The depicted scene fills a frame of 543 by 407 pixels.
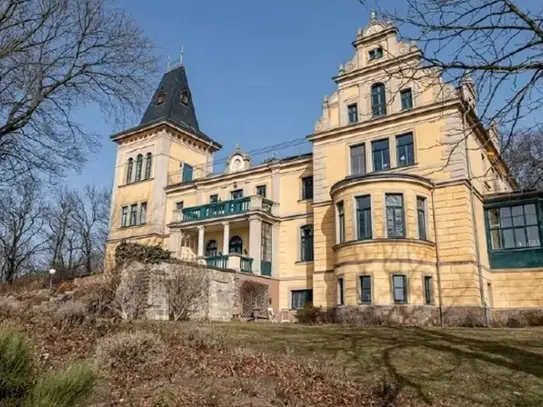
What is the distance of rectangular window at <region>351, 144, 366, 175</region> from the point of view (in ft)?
80.9

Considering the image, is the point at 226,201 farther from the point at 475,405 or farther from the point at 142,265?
the point at 475,405

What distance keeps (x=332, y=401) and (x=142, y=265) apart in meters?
13.5

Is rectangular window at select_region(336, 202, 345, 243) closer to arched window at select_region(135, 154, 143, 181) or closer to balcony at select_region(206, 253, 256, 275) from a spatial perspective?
balcony at select_region(206, 253, 256, 275)

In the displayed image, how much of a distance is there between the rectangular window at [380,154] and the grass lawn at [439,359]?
11.9 metres

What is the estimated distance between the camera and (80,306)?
38.8ft

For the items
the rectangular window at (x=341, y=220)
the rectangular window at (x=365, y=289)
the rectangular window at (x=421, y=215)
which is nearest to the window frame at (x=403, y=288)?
the rectangular window at (x=365, y=289)

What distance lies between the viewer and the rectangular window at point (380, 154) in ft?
78.6

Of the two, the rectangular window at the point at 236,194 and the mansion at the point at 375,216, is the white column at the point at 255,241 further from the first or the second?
the rectangular window at the point at 236,194

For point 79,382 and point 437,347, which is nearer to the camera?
point 79,382

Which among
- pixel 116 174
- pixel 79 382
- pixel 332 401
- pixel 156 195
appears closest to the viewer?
pixel 79 382

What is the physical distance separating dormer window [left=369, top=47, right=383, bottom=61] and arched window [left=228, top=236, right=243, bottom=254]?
44.2 ft

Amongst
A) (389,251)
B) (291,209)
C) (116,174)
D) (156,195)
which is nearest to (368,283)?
(389,251)

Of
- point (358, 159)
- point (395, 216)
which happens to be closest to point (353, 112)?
point (358, 159)

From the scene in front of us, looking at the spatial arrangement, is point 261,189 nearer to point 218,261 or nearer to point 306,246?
point 306,246
